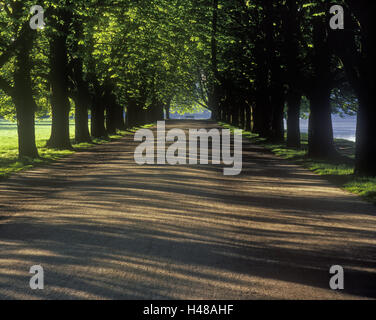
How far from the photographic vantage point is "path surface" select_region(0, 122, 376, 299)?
Result: 634 centimetres

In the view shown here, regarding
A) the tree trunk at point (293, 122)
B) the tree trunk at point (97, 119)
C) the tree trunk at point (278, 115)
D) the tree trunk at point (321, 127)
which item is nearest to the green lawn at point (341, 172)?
the tree trunk at point (321, 127)

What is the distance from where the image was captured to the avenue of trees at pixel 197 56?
18.8m

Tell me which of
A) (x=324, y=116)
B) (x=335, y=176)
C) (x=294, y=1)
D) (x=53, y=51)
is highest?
(x=294, y=1)

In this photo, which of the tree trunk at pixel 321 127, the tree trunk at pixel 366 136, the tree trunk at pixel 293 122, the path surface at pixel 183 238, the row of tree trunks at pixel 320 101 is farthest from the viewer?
the tree trunk at pixel 293 122

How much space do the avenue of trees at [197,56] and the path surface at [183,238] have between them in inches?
209

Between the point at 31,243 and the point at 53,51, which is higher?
the point at 53,51

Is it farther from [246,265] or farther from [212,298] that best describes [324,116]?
[212,298]

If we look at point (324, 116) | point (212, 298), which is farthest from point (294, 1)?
point (212, 298)

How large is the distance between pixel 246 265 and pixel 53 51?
23.3 m

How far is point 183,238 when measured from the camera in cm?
874

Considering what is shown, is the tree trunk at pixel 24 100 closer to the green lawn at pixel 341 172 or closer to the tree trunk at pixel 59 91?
the tree trunk at pixel 59 91

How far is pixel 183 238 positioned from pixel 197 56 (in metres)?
48.6

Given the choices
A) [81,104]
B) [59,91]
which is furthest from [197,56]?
[59,91]
